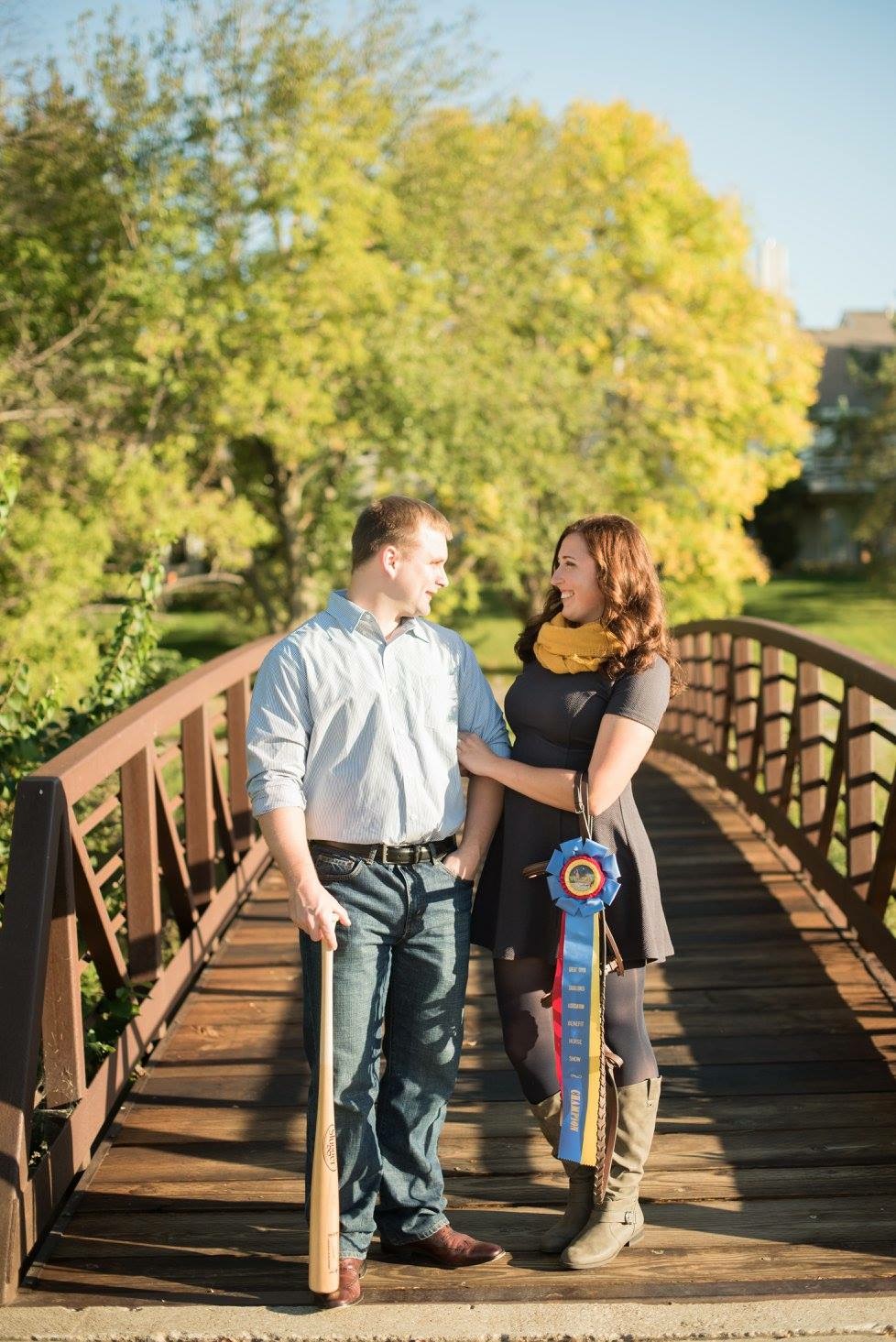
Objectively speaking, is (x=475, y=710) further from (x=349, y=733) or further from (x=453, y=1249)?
(x=453, y=1249)

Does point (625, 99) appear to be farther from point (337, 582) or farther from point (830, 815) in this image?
point (830, 815)

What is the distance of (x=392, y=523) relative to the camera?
3.04 meters

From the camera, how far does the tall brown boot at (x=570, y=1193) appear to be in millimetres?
3232

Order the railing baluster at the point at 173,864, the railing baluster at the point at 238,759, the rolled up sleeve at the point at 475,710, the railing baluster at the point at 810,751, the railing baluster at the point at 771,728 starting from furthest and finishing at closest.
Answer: the railing baluster at the point at 771,728 < the railing baluster at the point at 238,759 < the railing baluster at the point at 810,751 < the railing baluster at the point at 173,864 < the rolled up sleeve at the point at 475,710

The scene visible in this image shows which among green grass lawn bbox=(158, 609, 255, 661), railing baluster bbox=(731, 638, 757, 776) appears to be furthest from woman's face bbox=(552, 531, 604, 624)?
green grass lawn bbox=(158, 609, 255, 661)

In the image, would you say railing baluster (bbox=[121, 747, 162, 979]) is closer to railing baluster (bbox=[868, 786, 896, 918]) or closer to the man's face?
the man's face

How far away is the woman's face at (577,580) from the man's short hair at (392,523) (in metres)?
0.30

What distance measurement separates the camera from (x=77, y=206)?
1673 centimetres

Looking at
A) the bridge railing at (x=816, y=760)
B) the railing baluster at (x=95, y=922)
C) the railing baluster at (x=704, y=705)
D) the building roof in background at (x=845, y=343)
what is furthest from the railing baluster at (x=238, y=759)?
the building roof in background at (x=845, y=343)

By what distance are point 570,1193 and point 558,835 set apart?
2.72ft

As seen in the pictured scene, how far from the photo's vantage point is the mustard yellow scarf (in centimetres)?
318

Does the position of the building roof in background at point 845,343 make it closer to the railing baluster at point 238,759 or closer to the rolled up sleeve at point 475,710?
the railing baluster at point 238,759

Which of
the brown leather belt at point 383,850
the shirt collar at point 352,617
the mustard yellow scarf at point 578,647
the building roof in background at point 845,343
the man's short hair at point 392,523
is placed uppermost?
the building roof in background at point 845,343

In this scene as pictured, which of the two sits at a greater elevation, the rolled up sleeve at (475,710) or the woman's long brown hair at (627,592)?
the woman's long brown hair at (627,592)
